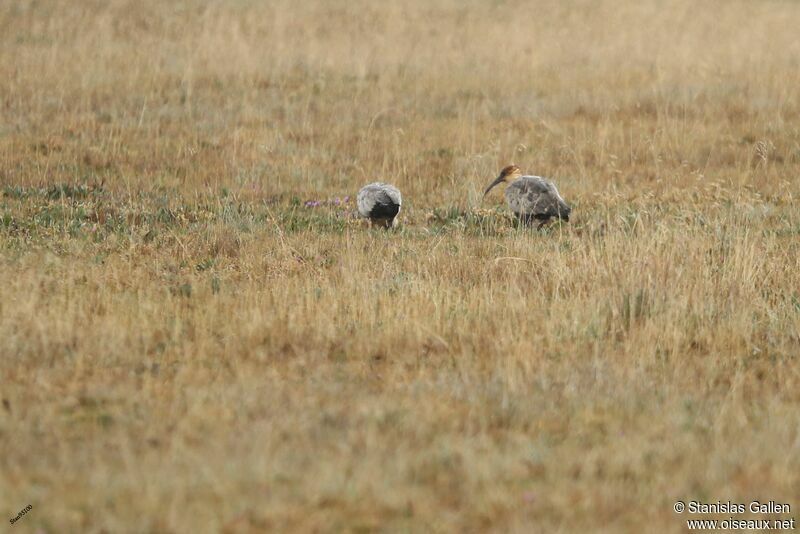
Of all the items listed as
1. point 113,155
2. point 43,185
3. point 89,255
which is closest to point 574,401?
point 89,255

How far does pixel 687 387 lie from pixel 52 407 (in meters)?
3.38

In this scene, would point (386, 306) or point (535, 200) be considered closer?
point (386, 306)

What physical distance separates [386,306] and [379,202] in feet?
11.1

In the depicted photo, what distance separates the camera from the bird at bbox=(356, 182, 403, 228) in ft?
34.1

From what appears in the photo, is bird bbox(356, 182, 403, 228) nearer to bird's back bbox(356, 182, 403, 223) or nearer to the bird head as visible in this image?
bird's back bbox(356, 182, 403, 223)

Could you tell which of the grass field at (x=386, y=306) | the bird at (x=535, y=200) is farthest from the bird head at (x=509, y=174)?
the bird at (x=535, y=200)

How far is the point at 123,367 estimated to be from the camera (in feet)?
19.9

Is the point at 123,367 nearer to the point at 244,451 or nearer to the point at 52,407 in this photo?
the point at 52,407

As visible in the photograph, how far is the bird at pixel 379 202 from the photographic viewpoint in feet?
34.1

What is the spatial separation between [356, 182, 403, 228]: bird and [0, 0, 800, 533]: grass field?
279mm

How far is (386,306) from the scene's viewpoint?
713 cm

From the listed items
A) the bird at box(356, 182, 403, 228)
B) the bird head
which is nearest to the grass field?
the bird at box(356, 182, 403, 228)

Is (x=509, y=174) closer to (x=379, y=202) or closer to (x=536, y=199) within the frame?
(x=536, y=199)

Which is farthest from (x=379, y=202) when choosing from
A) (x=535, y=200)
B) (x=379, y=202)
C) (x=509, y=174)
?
(x=509, y=174)
